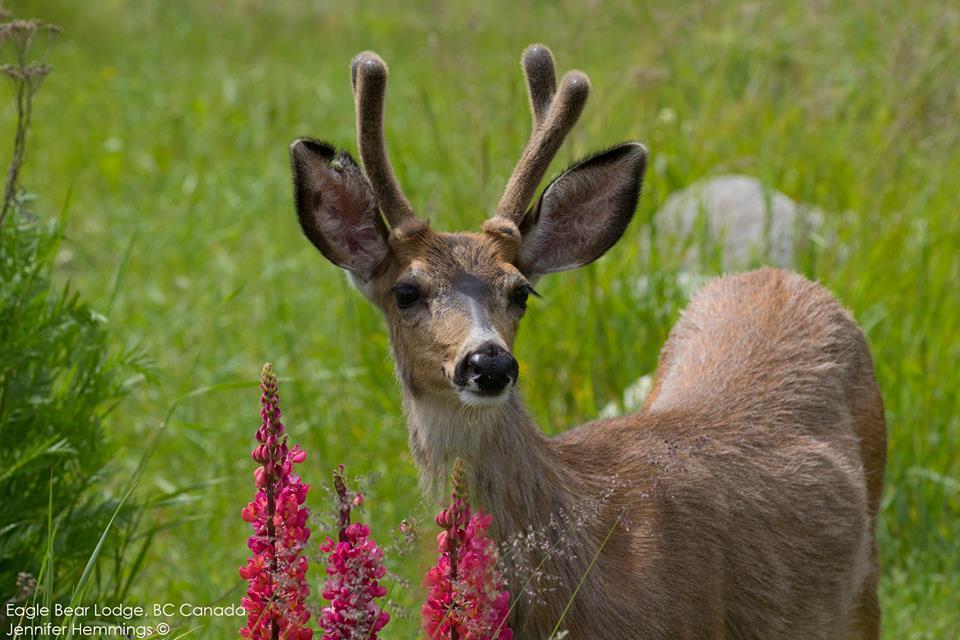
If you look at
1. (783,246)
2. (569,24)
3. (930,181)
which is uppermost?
(569,24)

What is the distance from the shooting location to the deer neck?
12.2 feet

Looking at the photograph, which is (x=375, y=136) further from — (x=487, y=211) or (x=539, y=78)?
(x=487, y=211)

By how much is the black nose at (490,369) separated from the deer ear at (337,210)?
0.71 m

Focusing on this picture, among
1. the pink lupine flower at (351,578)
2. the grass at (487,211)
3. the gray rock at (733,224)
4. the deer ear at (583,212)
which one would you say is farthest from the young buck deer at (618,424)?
the gray rock at (733,224)

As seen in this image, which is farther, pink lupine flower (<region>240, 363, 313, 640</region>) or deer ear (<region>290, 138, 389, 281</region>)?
deer ear (<region>290, 138, 389, 281</region>)

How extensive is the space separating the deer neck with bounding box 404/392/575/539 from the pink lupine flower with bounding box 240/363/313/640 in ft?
3.07

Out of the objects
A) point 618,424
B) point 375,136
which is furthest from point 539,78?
point 618,424

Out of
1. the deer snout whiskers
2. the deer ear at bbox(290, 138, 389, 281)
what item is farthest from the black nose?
the deer ear at bbox(290, 138, 389, 281)

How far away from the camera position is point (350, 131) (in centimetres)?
959

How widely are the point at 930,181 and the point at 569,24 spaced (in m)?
1.89

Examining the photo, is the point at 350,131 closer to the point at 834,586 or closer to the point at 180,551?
the point at 180,551

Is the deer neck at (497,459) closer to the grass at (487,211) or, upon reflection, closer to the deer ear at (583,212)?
the grass at (487,211)

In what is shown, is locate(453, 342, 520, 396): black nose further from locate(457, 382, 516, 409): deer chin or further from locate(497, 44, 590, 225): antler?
locate(497, 44, 590, 225): antler

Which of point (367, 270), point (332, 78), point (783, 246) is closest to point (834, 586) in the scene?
point (367, 270)
